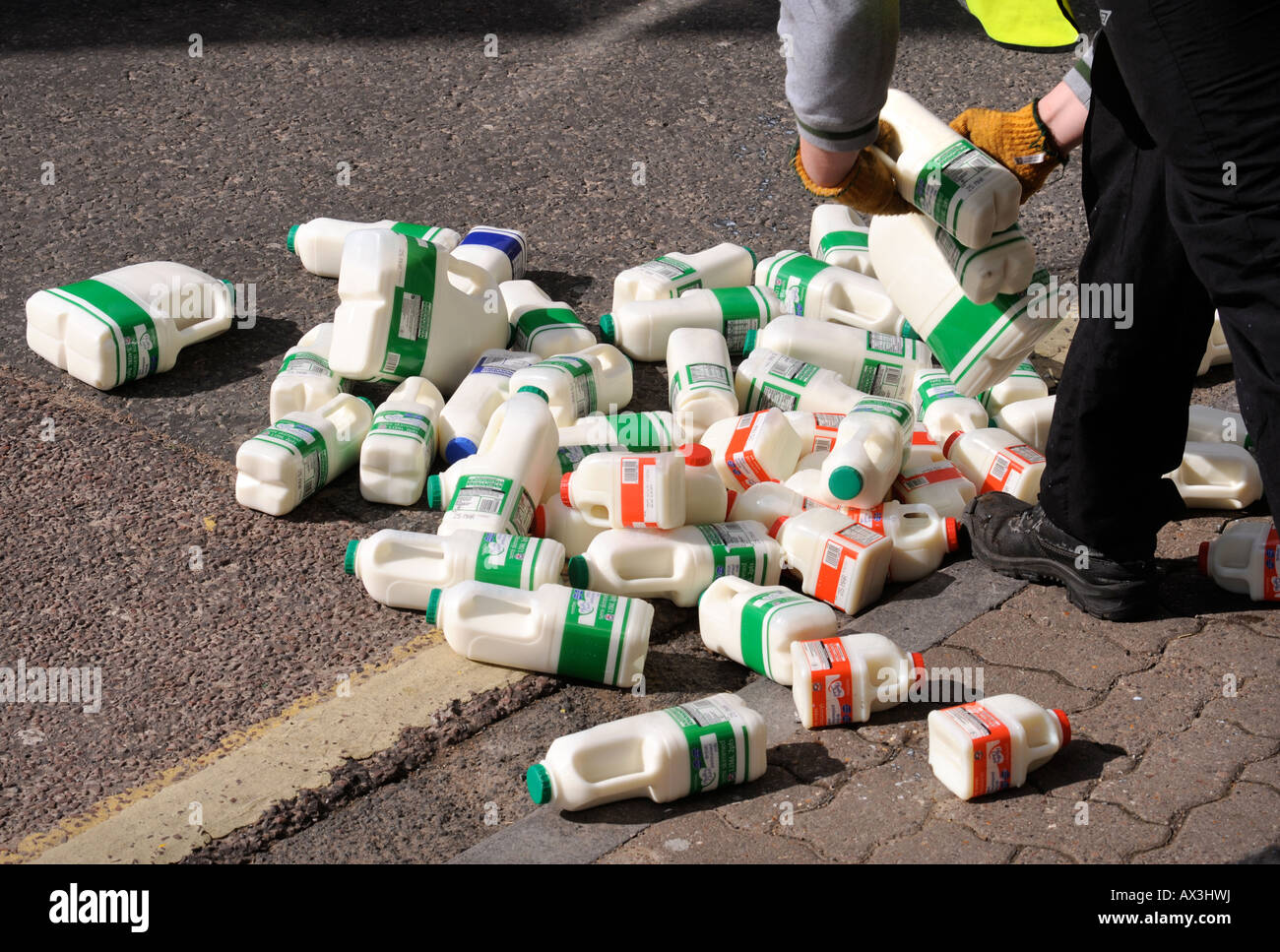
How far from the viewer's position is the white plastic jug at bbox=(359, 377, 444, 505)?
11.0 ft

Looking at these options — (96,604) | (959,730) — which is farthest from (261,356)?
(959,730)

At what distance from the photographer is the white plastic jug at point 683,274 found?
407cm

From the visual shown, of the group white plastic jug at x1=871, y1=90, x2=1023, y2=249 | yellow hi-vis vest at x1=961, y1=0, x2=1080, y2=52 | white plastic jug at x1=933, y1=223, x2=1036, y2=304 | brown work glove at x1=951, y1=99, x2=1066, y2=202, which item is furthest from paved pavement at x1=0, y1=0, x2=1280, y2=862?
yellow hi-vis vest at x1=961, y1=0, x2=1080, y2=52

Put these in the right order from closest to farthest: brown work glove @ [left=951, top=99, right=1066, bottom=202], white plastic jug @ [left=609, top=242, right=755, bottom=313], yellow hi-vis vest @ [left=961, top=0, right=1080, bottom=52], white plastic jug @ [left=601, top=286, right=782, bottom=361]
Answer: yellow hi-vis vest @ [left=961, top=0, right=1080, bottom=52] < brown work glove @ [left=951, top=99, right=1066, bottom=202] < white plastic jug @ [left=601, top=286, right=782, bottom=361] < white plastic jug @ [left=609, top=242, right=755, bottom=313]

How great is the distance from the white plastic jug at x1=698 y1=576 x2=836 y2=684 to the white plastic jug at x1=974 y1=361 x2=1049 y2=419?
1.05 meters

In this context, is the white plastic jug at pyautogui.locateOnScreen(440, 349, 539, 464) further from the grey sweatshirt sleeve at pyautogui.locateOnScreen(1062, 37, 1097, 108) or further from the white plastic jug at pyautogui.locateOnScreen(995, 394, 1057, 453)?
the grey sweatshirt sleeve at pyautogui.locateOnScreen(1062, 37, 1097, 108)

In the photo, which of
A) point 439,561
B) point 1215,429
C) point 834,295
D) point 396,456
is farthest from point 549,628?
point 1215,429

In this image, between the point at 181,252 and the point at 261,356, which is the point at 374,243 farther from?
the point at 181,252

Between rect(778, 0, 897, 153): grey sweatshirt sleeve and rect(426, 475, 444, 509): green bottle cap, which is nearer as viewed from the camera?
rect(778, 0, 897, 153): grey sweatshirt sleeve

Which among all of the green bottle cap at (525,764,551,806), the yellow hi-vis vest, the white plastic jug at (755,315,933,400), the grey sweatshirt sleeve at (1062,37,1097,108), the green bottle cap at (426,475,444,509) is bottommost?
the green bottle cap at (525,764,551,806)

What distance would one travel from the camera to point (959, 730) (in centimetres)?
245

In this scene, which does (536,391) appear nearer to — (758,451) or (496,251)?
(758,451)

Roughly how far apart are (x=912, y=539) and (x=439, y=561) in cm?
109

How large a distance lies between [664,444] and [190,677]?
127 centimetres
